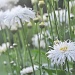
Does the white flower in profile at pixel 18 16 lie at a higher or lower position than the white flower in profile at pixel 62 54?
higher

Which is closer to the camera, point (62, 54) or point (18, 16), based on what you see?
point (62, 54)

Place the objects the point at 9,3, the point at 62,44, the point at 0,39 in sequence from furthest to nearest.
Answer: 1. the point at 0,39
2. the point at 9,3
3. the point at 62,44

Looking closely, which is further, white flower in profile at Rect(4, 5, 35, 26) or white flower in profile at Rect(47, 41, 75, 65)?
white flower in profile at Rect(4, 5, 35, 26)

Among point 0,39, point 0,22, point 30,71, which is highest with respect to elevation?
point 0,22

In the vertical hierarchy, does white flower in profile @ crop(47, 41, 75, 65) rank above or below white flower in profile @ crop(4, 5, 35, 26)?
below

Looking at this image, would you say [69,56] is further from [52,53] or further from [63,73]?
[63,73]

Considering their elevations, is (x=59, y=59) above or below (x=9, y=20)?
below

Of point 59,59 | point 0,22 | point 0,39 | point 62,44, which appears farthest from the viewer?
point 0,39

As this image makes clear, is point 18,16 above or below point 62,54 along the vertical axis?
above

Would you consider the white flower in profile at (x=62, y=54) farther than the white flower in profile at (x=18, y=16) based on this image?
No

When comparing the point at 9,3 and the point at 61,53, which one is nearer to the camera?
the point at 61,53

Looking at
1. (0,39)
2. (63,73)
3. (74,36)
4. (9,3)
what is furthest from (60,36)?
(0,39)
